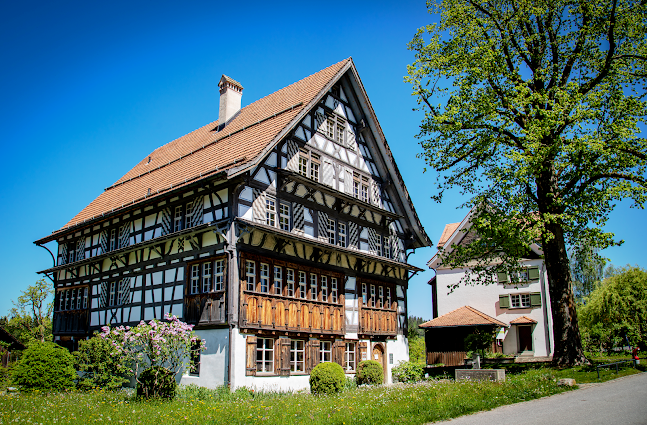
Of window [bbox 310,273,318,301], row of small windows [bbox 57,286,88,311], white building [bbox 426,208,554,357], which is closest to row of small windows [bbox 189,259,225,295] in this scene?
window [bbox 310,273,318,301]

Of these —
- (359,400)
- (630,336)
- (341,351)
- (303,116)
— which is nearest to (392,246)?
(341,351)

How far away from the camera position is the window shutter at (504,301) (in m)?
35.5

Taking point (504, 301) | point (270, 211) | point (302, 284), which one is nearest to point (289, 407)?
point (302, 284)

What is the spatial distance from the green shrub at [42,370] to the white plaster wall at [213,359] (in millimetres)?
4554

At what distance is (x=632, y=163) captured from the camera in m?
17.9

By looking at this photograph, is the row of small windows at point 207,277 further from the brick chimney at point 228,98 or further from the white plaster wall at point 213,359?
the brick chimney at point 228,98

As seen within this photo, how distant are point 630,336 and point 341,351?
23.7m

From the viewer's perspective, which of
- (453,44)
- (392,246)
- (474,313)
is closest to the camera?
(453,44)

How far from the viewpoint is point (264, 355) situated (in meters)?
18.5

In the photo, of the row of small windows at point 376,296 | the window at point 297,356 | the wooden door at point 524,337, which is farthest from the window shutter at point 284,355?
the wooden door at point 524,337

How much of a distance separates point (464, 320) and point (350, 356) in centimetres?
Answer: 1213

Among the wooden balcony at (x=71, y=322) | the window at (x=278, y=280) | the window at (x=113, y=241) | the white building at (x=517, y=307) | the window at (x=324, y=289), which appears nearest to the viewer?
the window at (x=278, y=280)

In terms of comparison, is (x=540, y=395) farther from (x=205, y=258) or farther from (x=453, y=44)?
(x=453, y=44)

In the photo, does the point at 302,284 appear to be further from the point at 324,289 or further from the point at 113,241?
the point at 113,241
